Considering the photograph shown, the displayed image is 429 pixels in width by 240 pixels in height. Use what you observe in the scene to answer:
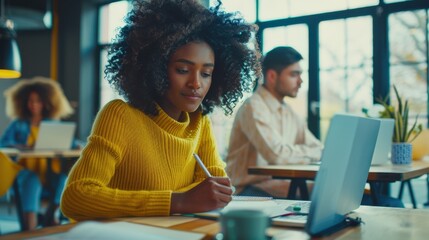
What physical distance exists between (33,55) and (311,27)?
4.37 metres

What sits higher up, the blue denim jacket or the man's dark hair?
the man's dark hair

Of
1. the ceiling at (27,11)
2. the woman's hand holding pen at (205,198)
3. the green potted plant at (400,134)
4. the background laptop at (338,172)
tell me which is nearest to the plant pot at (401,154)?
the green potted plant at (400,134)

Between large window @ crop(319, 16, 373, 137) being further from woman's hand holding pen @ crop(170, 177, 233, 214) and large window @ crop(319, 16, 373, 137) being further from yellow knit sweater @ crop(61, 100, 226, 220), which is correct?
woman's hand holding pen @ crop(170, 177, 233, 214)

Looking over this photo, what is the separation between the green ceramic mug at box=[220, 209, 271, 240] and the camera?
2.09 ft

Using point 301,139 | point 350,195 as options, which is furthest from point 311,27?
point 350,195

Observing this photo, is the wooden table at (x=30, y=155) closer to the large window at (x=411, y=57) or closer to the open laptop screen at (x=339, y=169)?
the large window at (x=411, y=57)

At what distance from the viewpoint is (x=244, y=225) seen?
0.64 m

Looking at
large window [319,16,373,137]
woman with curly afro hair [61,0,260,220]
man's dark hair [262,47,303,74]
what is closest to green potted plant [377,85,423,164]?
man's dark hair [262,47,303,74]

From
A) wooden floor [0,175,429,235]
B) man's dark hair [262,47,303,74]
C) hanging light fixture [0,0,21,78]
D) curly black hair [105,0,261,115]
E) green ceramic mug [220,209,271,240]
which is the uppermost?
hanging light fixture [0,0,21,78]

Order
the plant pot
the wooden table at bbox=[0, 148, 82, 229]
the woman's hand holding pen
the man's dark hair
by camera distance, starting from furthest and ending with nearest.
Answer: the wooden table at bbox=[0, 148, 82, 229] < the man's dark hair < the plant pot < the woman's hand holding pen

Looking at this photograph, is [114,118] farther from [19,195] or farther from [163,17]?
[19,195]

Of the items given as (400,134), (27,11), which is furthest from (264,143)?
(27,11)

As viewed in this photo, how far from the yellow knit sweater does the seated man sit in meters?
1.09

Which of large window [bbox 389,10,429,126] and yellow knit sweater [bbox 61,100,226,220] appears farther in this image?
large window [bbox 389,10,429,126]
